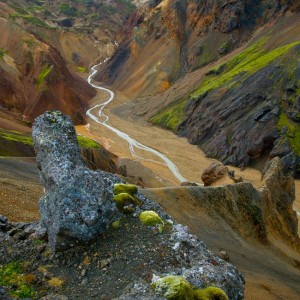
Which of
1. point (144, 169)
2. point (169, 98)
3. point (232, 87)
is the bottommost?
point (144, 169)

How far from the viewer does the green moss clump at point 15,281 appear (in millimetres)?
11984

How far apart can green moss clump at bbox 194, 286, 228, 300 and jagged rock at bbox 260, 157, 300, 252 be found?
23.4 metres

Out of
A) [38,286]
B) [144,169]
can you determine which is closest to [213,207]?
[38,286]

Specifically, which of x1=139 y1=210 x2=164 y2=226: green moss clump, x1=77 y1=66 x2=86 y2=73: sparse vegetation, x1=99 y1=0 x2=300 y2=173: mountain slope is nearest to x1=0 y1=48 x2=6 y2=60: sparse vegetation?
x1=99 y1=0 x2=300 y2=173: mountain slope

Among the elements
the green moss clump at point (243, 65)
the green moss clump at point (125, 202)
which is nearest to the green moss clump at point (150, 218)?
the green moss clump at point (125, 202)

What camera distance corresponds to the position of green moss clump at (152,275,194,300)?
11433 millimetres

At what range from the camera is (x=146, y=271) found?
12.7 m

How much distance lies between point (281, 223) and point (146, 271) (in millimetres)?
28511

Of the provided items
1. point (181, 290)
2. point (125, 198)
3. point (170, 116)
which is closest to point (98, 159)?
point (125, 198)

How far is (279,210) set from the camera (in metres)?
39.4

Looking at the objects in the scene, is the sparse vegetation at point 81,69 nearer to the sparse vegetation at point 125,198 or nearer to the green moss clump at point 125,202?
the sparse vegetation at point 125,198

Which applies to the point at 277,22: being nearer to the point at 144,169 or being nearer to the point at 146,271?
the point at 144,169

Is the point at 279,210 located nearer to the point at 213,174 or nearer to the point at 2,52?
the point at 213,174

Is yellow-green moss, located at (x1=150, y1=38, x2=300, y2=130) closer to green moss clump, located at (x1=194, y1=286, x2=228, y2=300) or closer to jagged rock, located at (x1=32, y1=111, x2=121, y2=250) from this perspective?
jagged rock, located at (x1=32, y1=111, x2=121, y2=250)
